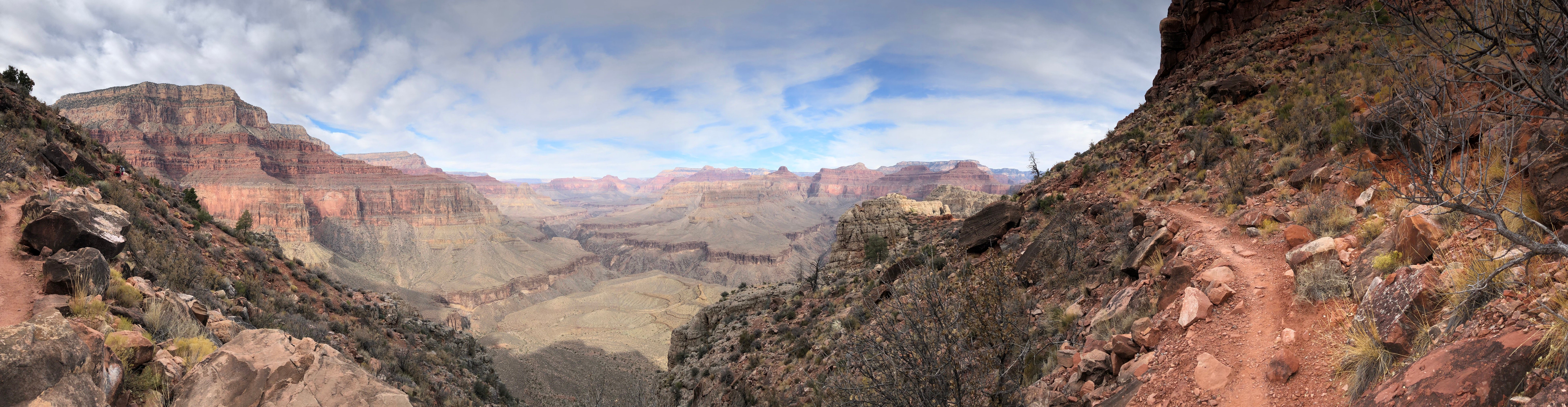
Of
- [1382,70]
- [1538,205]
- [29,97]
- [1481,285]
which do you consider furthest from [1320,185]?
[29,97]

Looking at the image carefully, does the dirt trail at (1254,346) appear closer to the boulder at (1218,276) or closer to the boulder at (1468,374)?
the boulder at (1218,276)

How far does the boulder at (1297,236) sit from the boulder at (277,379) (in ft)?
43.1

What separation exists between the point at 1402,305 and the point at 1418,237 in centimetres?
122

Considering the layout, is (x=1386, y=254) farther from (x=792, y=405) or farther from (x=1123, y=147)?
(x=1123, y=147)

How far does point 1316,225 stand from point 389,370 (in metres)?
18.7

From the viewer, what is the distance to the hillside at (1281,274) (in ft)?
13.0

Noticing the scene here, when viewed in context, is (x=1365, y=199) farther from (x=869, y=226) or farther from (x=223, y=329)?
(x=869, y=226)

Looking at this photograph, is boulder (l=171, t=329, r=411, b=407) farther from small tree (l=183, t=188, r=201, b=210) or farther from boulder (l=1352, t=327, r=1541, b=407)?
small tree (l=183, t=188, r=201, b=210)

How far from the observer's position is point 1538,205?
4824mm

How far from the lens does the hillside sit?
3.96 m

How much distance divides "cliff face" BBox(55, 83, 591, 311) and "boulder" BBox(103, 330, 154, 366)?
349ft

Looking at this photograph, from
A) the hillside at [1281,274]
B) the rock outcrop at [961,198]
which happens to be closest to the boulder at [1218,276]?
the hillside at [1281,274]

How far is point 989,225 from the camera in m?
19.1

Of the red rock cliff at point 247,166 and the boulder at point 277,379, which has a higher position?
the red rock cliff at point 247,166
